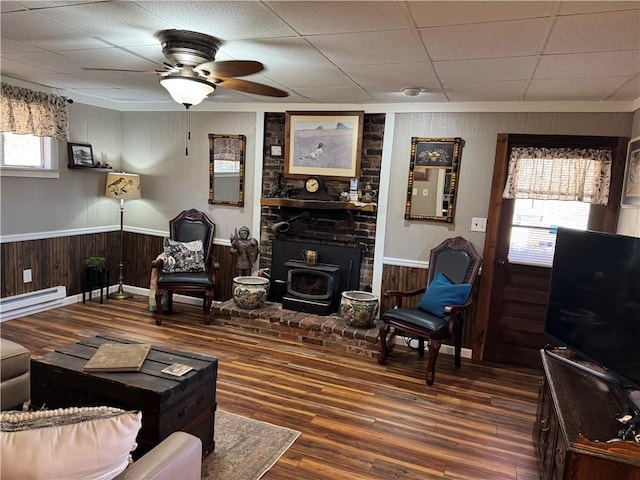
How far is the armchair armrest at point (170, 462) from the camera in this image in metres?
1.34

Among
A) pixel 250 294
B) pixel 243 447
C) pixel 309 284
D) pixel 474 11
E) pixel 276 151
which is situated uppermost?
pixel 474 11

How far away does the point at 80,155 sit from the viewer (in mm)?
4969

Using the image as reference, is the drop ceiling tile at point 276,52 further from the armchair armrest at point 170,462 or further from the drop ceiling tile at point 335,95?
the armchair armrest at point 170,462

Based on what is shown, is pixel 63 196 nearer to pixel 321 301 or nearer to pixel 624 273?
pixel 321 301

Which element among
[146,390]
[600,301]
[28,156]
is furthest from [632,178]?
[28,156]

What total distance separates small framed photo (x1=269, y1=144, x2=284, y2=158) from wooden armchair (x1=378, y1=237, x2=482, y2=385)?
6.48 feet

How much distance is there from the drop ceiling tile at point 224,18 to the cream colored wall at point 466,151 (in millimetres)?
2175

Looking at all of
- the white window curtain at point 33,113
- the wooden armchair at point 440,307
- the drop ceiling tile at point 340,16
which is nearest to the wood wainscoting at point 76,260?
the white window curtain at point 33,113

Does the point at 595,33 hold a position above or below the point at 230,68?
above

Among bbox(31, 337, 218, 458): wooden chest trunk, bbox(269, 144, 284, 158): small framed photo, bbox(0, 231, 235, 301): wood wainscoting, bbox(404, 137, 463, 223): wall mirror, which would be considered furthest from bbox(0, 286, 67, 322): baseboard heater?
bbox(404, 137, 463, 223): wall mirror

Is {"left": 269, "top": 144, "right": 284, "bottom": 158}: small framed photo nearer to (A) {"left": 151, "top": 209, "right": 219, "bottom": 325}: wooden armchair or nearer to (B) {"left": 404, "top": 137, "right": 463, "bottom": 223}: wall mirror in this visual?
(A) {"left": 151, "top": 209, "right": 219, "bottom": 325}: wooden armchair

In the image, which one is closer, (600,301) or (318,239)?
(600,301)

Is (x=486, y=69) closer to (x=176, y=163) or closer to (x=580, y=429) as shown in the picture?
(x=580, y=429)

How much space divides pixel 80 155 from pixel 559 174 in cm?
504
